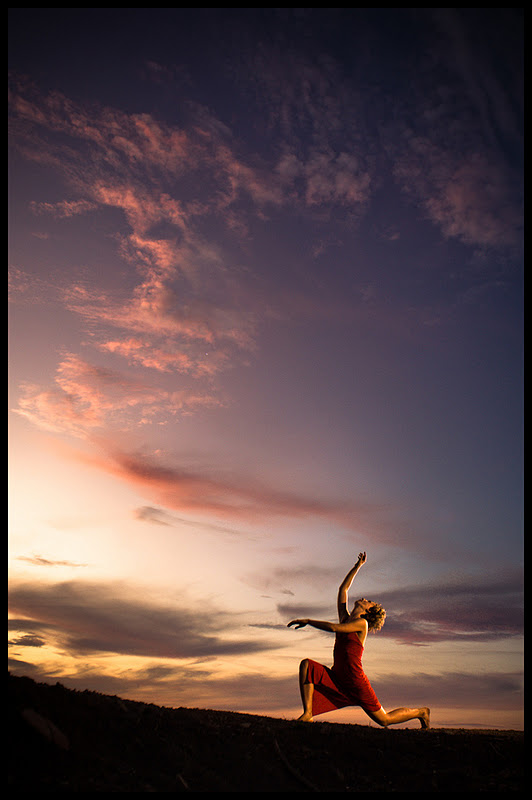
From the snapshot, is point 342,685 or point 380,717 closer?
point 380,717

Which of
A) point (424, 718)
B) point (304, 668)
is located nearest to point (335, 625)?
point (304, 668)

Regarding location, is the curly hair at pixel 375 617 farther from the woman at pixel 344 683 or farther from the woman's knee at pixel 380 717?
the woman's knee at pixel 380 717

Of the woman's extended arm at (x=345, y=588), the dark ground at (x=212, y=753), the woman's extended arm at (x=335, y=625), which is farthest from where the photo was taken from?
the woman's extended arm at (x=345, y=588)

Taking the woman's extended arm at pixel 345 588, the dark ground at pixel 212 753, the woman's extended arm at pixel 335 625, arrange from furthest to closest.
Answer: the woman's extended arm at pixel 345 588 → the woman's extended arm at pixel 335 625 → the dark ground at pixel 212 753

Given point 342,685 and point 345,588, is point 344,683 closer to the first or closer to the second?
point 342,685

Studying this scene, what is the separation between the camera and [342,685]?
10195mm

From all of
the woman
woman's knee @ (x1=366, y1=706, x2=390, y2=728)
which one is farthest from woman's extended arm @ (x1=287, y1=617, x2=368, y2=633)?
woman's knee @ (x1=366, y1=706, x2=390, y2=728)

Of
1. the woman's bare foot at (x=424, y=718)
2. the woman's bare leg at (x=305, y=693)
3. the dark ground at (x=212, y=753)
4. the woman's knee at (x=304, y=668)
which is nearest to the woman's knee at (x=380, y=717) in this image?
the dark ground at (x=212, y=753)

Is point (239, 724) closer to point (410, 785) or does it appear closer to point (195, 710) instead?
point (195, 710)

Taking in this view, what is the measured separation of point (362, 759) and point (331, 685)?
182 cm

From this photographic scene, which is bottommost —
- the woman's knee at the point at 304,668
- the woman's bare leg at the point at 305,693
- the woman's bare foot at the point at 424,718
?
the woman's bare foot at the point at 424,718

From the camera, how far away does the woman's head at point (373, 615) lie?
434 inches

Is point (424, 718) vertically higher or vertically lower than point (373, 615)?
lower

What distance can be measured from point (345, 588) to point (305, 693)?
87.1 inches
